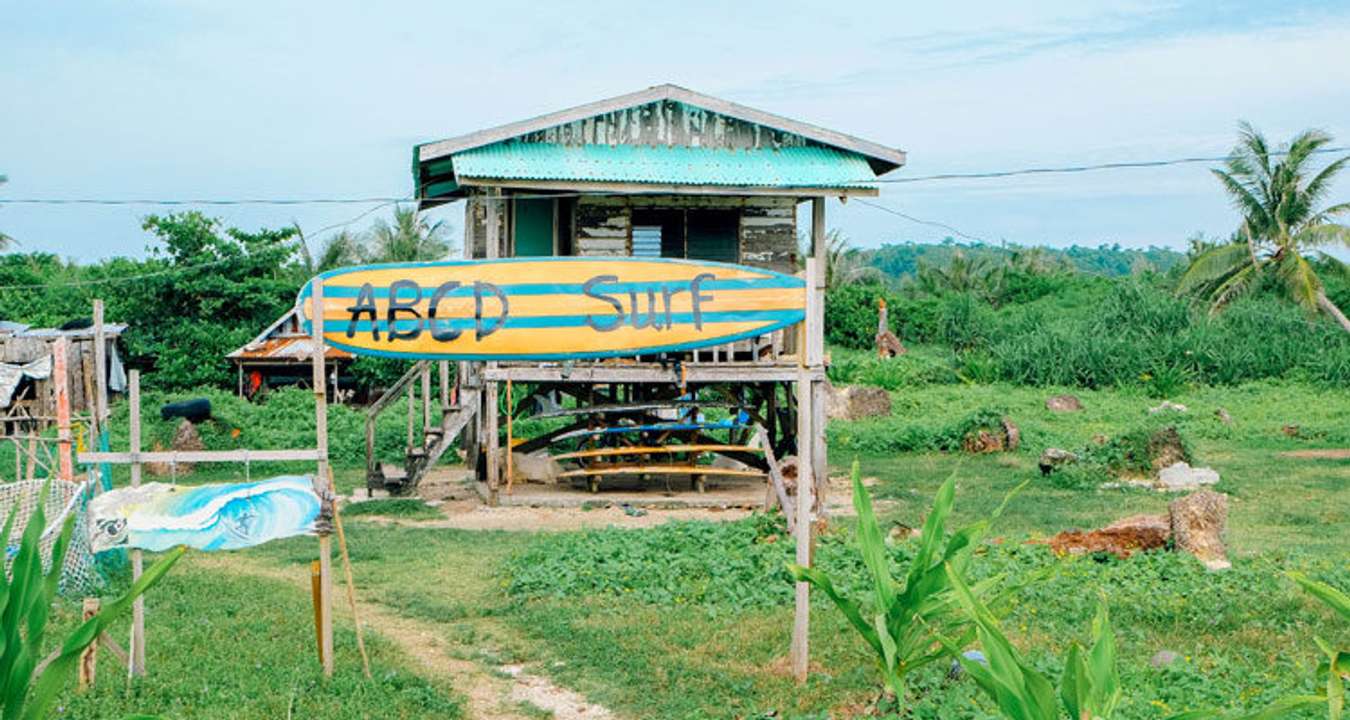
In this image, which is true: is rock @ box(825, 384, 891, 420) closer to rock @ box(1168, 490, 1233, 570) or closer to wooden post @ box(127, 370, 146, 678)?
rock @ box(1168, 490, 1233, 570)

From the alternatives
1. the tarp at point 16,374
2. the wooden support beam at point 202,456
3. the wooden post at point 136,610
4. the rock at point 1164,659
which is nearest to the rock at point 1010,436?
the rock at point 1164,659

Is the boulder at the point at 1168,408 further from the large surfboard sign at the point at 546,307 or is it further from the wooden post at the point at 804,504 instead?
the large surfboard sign at the point at 546,307

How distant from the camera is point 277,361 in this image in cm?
2555

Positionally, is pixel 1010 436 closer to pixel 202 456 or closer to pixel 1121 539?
pixel 1121 539

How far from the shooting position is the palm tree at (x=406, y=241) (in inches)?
1374

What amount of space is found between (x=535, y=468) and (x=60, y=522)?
8.83 meters

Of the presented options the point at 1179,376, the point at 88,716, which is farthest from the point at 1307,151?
the point at 88,716

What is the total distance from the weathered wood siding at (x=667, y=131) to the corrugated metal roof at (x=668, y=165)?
0.36 ft

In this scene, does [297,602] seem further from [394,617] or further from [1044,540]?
[1044,540]

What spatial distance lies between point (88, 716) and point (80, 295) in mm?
25878

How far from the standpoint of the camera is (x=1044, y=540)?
11.4m

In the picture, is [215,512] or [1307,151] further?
[1307,151]

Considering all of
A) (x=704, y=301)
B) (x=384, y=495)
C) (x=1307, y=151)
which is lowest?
(x=384, y=495)

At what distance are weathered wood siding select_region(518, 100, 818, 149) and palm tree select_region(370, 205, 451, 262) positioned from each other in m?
19.0
